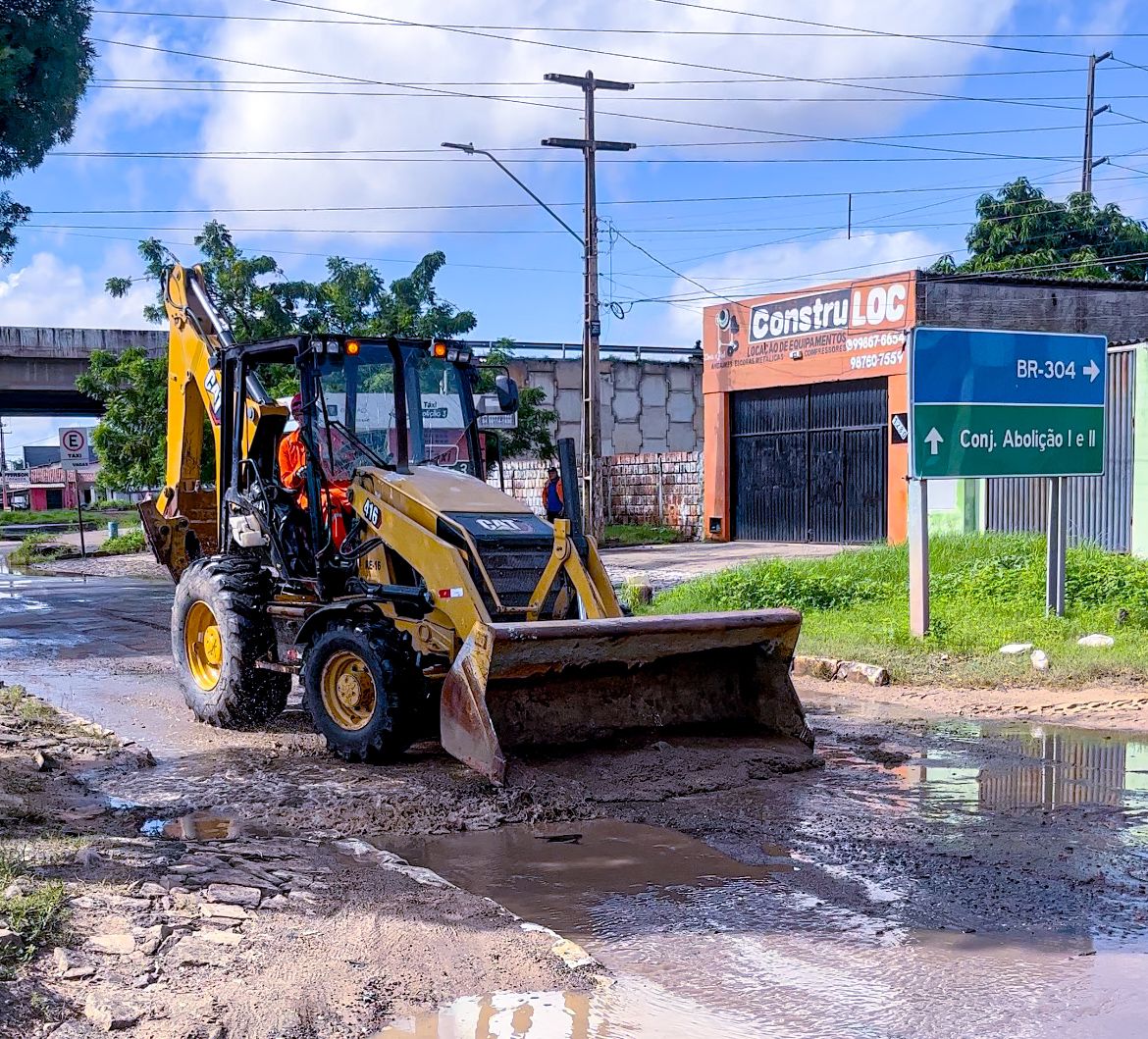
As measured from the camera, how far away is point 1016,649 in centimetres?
1223

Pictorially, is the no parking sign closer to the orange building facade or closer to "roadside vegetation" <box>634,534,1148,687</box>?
the orange building facade

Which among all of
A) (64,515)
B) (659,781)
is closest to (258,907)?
(659,781)

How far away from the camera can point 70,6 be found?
6617mm

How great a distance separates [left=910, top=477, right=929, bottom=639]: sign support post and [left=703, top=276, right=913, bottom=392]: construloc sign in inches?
372

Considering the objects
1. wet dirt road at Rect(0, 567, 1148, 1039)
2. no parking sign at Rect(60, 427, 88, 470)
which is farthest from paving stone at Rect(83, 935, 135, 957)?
no parking sign at Rect(60, 427, 88, 470)

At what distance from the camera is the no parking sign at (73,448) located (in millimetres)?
32562

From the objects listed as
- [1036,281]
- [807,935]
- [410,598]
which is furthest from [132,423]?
[807,935]

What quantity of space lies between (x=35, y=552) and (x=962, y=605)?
26065 mm

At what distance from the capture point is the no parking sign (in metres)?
32.6

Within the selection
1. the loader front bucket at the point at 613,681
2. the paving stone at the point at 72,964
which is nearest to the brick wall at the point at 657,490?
the loader front bucket at the point at 613,681

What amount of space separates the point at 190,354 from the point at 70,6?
15.5 ft

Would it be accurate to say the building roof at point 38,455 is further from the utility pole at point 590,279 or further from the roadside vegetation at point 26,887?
the roadside vegetation at point 26,887

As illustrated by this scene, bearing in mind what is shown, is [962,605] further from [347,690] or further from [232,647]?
[232,647]

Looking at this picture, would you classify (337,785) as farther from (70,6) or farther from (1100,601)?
(1100,601)
